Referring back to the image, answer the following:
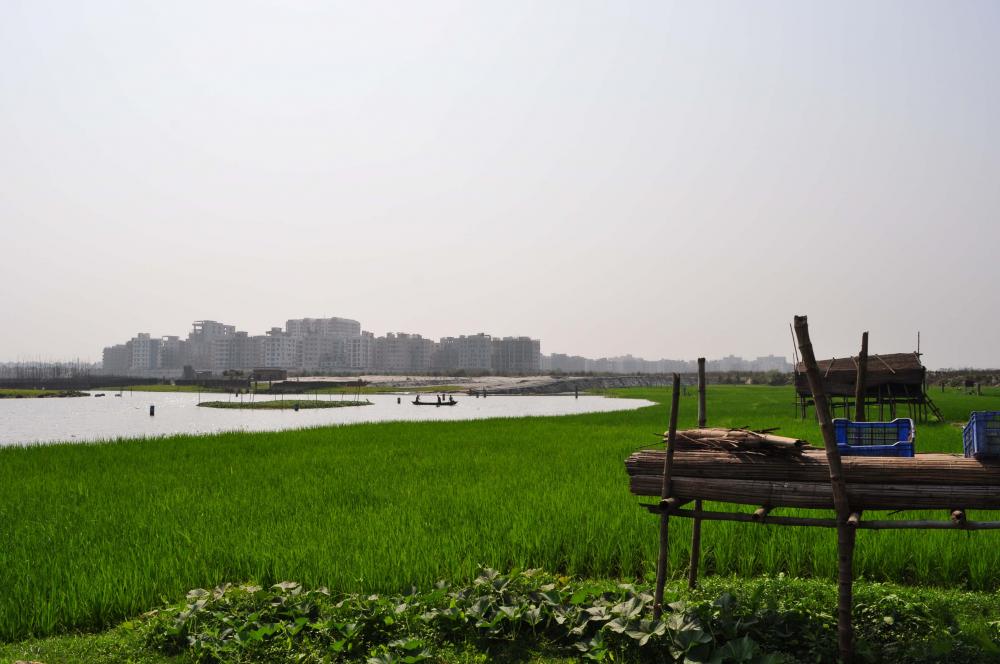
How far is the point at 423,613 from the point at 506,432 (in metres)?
17.1

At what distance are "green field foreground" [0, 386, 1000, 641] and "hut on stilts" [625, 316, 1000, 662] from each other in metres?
2.03

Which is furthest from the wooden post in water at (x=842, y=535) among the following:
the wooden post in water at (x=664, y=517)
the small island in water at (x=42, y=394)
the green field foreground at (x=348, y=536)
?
the small island in water at (x=42, y=394)

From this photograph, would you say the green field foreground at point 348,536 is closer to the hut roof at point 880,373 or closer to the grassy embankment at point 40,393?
the hut roof at point 880,373

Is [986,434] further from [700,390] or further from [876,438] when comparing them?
[700,390]

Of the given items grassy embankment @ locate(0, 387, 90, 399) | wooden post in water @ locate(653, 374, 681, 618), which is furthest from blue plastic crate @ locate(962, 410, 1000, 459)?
grassy embankment @ locate(0, 387, 90, 399)

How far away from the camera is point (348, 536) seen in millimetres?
7551

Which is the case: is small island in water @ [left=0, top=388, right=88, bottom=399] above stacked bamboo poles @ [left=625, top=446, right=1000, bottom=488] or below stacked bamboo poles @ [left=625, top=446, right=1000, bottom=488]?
below

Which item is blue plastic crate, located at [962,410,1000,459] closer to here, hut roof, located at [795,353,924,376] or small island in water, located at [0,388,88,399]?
hut roof, located at [795,353,924,376]

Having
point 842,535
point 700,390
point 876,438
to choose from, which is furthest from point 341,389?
point 842,535

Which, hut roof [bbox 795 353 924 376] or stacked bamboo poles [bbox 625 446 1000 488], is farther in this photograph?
hut roof [bbox 795 353 924 376]

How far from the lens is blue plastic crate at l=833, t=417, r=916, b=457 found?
506 centimetres

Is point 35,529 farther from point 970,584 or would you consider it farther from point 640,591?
point 970,584

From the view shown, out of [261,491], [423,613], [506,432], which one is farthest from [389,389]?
[423,613]

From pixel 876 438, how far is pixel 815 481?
1.13 metres
